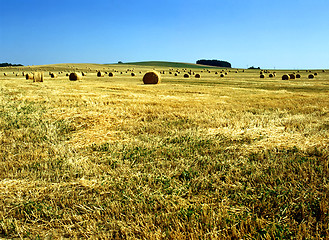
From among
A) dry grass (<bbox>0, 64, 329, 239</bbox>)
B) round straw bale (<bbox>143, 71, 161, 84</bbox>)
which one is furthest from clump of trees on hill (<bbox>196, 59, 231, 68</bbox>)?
dry grass (<bbox>0, 64, 329, 239</bbox>)

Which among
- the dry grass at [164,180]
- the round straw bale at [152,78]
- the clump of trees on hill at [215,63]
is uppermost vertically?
the clump of trees on hill at [215,63]

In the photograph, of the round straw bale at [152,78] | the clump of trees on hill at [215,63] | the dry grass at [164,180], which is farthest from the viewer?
the clump of trees on hill at [215,63]

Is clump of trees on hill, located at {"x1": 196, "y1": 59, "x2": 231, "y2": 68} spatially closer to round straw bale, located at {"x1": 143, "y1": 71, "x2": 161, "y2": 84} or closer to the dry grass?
round straw bale, located at {"x1": 143, "y1": 71, "x2": 161, "y2": 84}

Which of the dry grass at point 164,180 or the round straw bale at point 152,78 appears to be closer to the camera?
the dry grass at point 164,180

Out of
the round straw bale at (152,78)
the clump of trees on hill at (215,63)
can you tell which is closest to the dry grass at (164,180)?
the round straw bale at (152,78)

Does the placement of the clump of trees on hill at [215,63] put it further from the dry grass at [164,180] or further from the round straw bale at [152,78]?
the dry grass at [164,180]

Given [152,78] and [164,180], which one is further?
[152,78]

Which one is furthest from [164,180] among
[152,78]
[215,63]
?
[215,63]

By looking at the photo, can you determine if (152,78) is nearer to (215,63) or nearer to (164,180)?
(164,180)

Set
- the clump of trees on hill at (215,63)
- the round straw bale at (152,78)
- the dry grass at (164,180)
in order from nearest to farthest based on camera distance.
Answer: the dry grass at (164,180) → the round straw bale at (152,78) → the clump of trees on hill at (215,63)

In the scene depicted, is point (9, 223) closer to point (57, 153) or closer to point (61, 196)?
point (61, 196)

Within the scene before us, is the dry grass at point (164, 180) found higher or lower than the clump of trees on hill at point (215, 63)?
lower

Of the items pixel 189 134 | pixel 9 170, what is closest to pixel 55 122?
pixel 9 170

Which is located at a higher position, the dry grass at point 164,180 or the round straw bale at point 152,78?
the round straw bale at point 152,78
